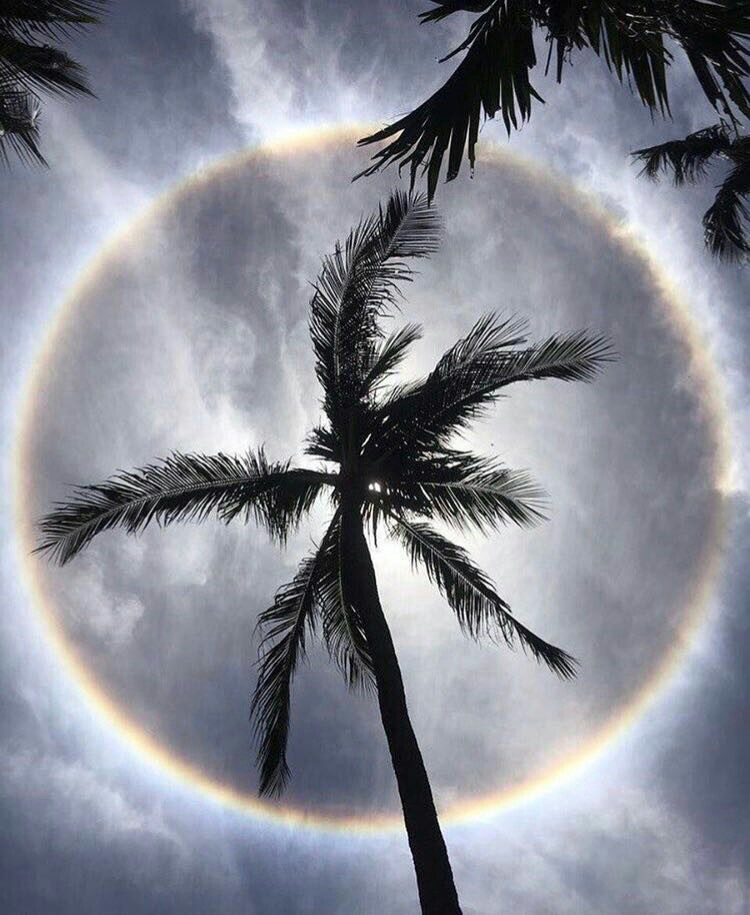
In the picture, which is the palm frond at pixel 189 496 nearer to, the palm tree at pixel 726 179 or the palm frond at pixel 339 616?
the palm frond at pixel 339 616

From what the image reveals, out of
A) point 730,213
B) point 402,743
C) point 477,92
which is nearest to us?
point 477,92

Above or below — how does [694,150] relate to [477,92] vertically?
above

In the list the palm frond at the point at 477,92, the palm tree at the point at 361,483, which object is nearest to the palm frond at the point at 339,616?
the palm tree at the point at 361,483

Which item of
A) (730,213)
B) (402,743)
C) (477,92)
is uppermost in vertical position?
(730,213)

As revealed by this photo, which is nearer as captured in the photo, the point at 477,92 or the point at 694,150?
the point at 477,92

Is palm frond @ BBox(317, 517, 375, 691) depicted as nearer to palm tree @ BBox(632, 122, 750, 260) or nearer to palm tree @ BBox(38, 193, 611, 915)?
palm tree @ BBox(38, 193, 611, 915)

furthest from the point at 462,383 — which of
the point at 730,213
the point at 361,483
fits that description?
the point at 730,213

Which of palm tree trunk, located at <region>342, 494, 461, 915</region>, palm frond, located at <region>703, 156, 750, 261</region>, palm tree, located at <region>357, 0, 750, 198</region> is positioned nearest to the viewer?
palm tree, located at <region>357, 0, 750, 198</region>

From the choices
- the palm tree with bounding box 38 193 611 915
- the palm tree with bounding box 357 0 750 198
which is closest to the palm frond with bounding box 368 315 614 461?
the palm tree with bounding box 38 193 611 915

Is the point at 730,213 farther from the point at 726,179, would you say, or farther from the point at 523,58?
the point at 523,58

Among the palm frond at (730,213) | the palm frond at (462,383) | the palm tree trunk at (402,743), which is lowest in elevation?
the palm tree trunk at (402,743)
